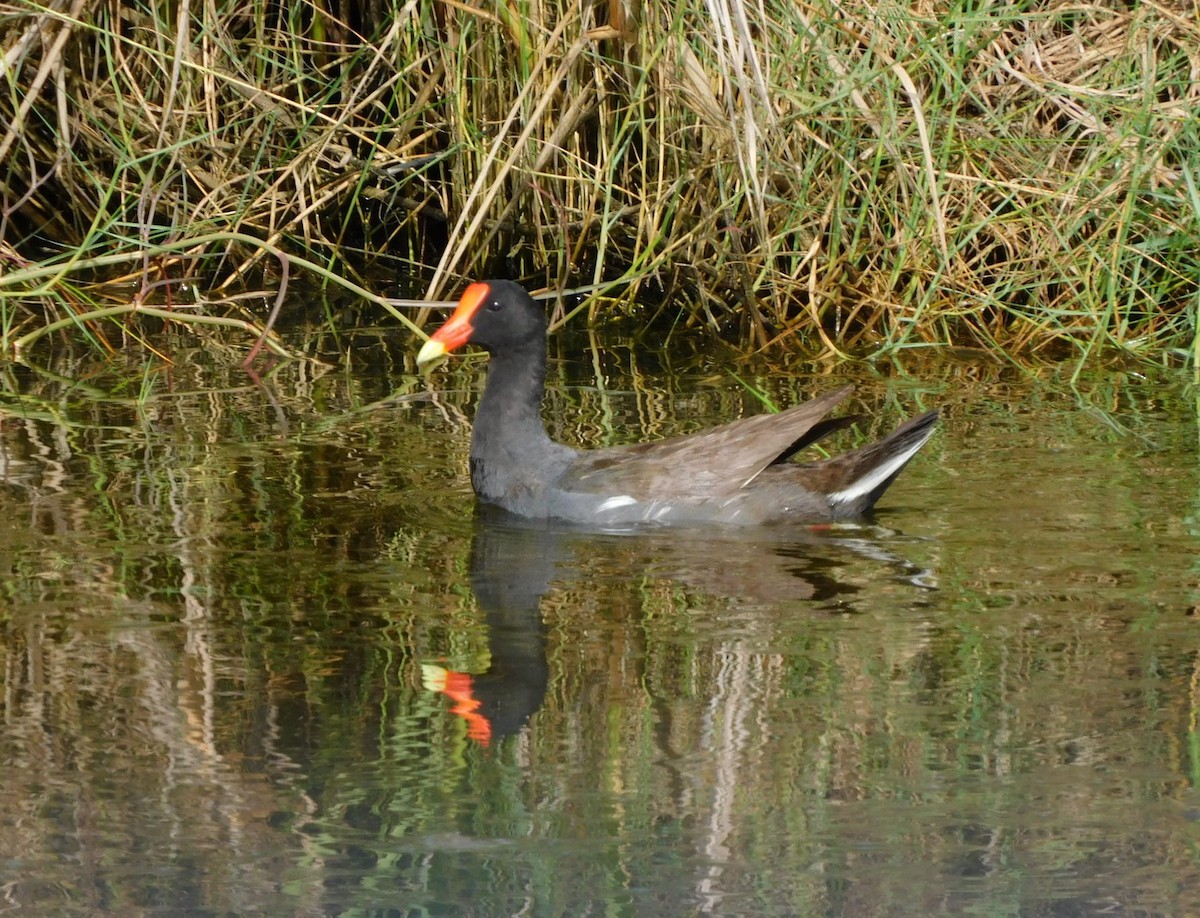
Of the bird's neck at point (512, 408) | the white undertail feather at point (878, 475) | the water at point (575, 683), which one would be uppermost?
the bird's neck at point (512, 408)

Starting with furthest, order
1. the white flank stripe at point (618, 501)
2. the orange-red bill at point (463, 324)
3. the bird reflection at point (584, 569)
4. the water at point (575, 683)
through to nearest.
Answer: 1. the orange-red bill at point (463, 324)
2. the white flank stripe at point (618, 501)
3. the bird reflection at point (584, 569)
4. the water at point (575, 683)

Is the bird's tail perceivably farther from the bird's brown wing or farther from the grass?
the grass

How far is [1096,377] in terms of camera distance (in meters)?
6.56

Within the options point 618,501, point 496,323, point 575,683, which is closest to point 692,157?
point 496,323

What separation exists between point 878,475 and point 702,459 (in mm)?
462

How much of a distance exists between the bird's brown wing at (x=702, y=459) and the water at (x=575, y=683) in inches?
7.4

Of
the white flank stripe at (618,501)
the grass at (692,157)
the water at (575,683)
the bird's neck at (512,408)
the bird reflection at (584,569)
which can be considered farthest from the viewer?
the grass at (692,157)

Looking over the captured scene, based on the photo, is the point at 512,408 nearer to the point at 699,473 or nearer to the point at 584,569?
the point at 699,473

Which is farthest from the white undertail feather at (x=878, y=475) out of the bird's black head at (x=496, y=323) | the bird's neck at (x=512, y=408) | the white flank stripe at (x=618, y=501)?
the bird's black head at (x=496, y=323)

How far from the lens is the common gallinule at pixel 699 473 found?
4.98 metres

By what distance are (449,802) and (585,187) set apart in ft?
15.5

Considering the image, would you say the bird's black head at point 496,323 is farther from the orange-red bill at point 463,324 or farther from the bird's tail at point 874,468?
the bird's tail at point 874,468

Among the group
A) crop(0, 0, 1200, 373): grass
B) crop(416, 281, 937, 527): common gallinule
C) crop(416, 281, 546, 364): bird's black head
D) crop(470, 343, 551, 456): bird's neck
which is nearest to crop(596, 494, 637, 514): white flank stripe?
crop(416, 281, 937, 527): common gallinule

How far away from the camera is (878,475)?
4984 mm
